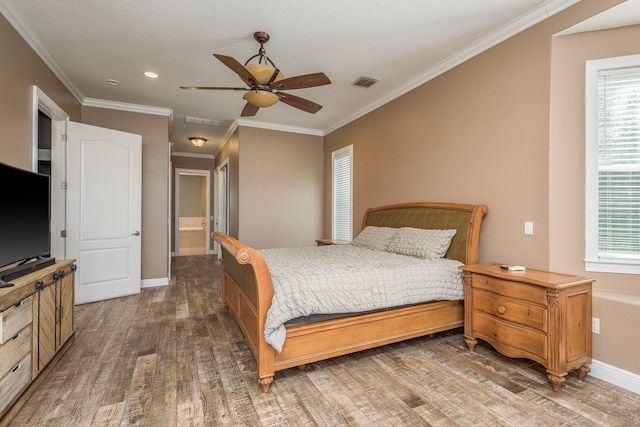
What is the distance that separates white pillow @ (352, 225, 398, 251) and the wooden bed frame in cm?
36

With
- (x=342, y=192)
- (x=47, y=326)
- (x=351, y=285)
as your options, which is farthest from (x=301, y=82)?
(x=342, y=192)

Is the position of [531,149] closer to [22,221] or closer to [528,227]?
[528,227]

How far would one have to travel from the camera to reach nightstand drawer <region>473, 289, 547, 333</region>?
2.09 meters

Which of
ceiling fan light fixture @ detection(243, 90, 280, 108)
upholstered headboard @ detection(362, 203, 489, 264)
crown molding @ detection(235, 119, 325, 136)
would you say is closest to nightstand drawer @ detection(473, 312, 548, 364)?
upholstered headboard @ detection(362, 203, 489, 264)

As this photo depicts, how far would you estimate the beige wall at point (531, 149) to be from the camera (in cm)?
226

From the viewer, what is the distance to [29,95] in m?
2.89

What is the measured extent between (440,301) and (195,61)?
3.61 meters

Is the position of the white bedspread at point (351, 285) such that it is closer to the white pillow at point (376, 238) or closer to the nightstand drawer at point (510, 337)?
the nightstand drawer at point (510, 337)

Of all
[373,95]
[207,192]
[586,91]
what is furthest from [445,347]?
[207,192]

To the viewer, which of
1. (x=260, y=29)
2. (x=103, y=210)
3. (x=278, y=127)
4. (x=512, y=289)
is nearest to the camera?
(x=512, y=289)

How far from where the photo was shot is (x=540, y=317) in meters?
2.09

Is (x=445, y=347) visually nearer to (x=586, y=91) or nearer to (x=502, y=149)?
(x=502, y=149)

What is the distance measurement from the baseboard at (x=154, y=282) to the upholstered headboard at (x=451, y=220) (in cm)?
368

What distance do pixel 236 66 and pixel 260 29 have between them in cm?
63
